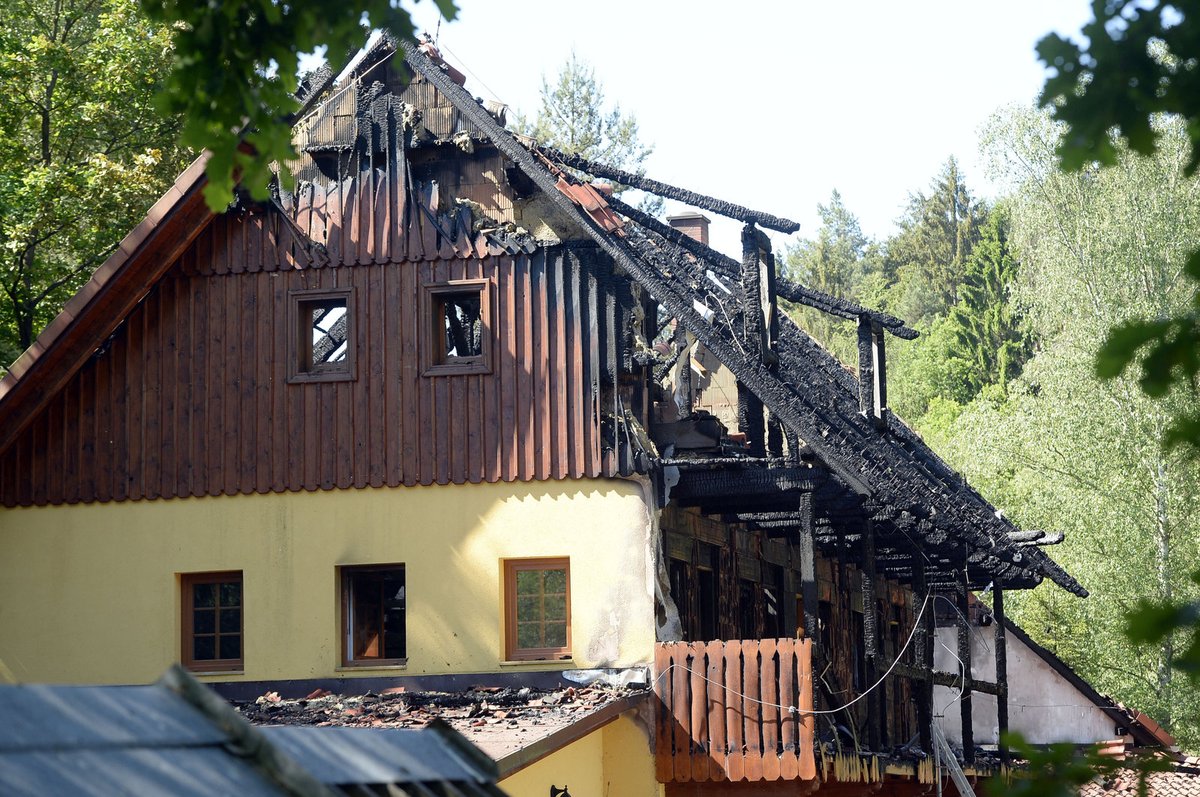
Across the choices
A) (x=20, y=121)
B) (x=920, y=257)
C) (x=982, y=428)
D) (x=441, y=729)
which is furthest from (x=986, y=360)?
(x=441, y=729)

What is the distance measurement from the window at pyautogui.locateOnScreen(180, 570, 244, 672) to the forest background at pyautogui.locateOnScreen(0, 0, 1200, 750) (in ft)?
24.9

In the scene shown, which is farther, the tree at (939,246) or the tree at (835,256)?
the tree at (835,256)

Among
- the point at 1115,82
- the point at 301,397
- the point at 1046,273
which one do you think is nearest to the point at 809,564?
the point at 301,397

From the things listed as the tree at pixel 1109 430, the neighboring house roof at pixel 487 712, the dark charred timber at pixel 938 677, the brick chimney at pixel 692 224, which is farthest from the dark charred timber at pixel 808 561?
the tree at pixel 1109 430

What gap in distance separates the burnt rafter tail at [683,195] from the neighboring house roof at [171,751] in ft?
38.8

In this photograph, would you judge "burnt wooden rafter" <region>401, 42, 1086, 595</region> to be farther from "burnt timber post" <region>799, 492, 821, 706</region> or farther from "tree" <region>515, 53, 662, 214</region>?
"tree" <region>515, 53, 662, 214</region>

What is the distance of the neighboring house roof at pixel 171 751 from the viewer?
409cm

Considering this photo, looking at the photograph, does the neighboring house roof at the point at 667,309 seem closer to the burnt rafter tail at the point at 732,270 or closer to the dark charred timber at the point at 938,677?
the burnt rafter tail at the point at 732,270

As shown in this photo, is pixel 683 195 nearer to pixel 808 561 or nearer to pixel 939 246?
pixel 808 561

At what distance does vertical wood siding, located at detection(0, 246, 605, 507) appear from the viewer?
17.1 m

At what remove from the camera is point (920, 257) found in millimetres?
77875

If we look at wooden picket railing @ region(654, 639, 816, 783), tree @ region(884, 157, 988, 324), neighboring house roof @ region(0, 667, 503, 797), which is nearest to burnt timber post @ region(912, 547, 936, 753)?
wooden picket railing @ region(654, 639, 816, 783)

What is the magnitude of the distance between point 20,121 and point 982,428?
21.5 meters

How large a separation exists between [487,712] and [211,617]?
4.16 meters
